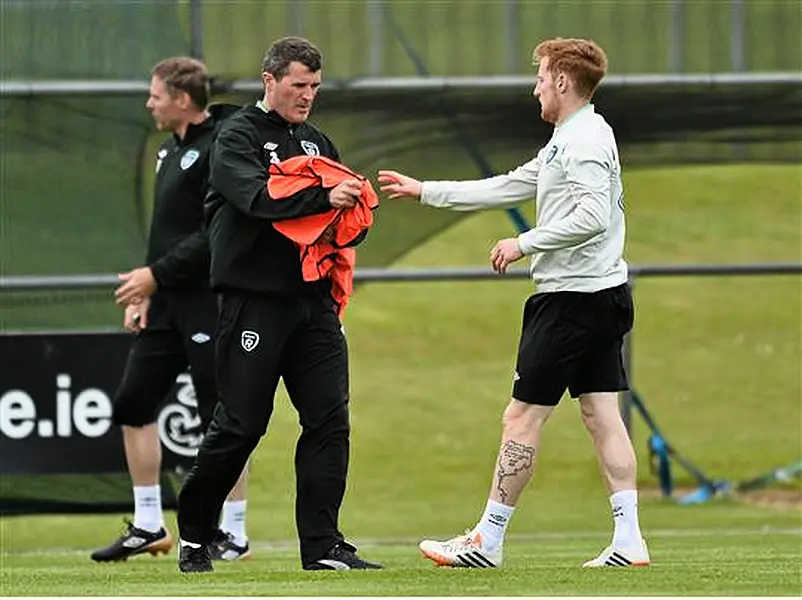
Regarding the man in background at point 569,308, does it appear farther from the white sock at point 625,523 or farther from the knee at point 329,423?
the knee at point 329,423

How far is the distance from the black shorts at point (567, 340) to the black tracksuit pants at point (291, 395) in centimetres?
74

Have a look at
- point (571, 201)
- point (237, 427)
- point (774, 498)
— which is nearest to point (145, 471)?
point (237, 427)

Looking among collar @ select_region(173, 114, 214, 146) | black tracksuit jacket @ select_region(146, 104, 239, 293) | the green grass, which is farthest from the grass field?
collar @ select_region(173, 114, 214, 146)

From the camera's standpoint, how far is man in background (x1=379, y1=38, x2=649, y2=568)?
8586 mm

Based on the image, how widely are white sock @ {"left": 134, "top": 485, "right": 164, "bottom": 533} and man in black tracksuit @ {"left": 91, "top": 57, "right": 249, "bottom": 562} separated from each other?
51mm

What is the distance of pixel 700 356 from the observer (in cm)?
2231

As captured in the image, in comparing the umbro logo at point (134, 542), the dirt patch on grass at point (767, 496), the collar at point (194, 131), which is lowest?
the dirt patch on grass at point (767, 496)

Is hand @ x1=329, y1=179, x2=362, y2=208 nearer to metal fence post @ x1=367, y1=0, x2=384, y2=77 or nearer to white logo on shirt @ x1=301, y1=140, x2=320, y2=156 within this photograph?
white logo on shirt @ x1=301, y1=140, x2=320, y2=156

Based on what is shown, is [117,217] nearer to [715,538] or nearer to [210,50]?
[210,50]

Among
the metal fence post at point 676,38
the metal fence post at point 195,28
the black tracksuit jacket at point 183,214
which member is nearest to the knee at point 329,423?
the black tracksuit jacket at point 183,214

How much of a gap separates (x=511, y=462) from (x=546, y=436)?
9.61 metres

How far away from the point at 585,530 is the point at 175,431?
255cm

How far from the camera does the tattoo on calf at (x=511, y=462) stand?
8766mm

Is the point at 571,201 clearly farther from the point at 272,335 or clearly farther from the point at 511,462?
the point at 272,335
